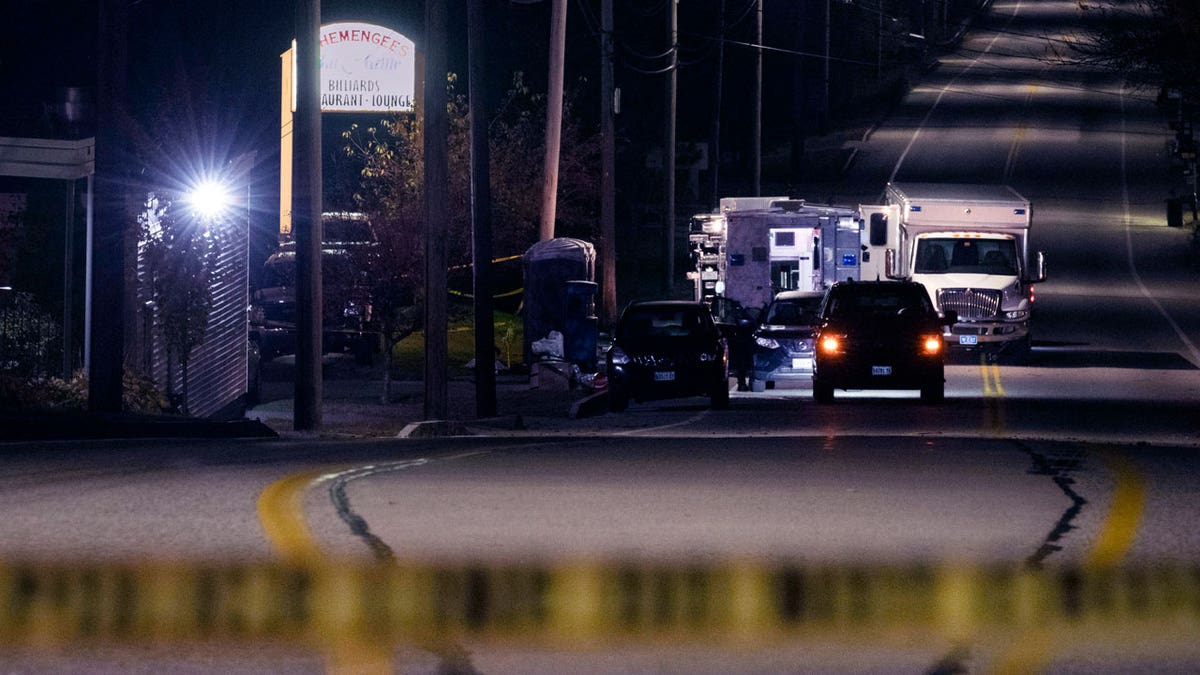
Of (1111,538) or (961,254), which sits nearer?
(1111,538)

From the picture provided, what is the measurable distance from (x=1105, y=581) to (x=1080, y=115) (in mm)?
98136

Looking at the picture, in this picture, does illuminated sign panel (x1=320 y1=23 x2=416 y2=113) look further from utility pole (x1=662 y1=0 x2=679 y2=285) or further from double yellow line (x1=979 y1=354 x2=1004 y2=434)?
double yellow line (x1=979 y1=354 x2=1004 y2=434)

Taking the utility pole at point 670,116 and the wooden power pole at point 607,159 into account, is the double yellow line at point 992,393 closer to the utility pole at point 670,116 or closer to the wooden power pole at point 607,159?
the wooden power pole at point 607,159

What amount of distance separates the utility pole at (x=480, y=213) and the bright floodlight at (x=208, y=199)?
3.75 metres

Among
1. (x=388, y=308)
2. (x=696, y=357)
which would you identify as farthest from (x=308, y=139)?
(x=388, y=308)

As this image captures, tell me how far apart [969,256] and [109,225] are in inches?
860

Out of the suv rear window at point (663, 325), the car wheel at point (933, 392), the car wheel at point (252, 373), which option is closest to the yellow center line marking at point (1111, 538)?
the car wheel at point (933, 392)

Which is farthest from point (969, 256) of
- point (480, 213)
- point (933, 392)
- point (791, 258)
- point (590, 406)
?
point (480, 213)

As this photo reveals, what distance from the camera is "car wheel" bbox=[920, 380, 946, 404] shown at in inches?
1116

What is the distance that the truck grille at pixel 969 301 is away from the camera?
3847 centimetres

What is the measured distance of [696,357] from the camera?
2894 centimetres

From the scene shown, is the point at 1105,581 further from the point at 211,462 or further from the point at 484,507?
the point at 211,462

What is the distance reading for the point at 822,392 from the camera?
29188 mm

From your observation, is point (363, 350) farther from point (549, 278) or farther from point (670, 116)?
point (670, 116)
